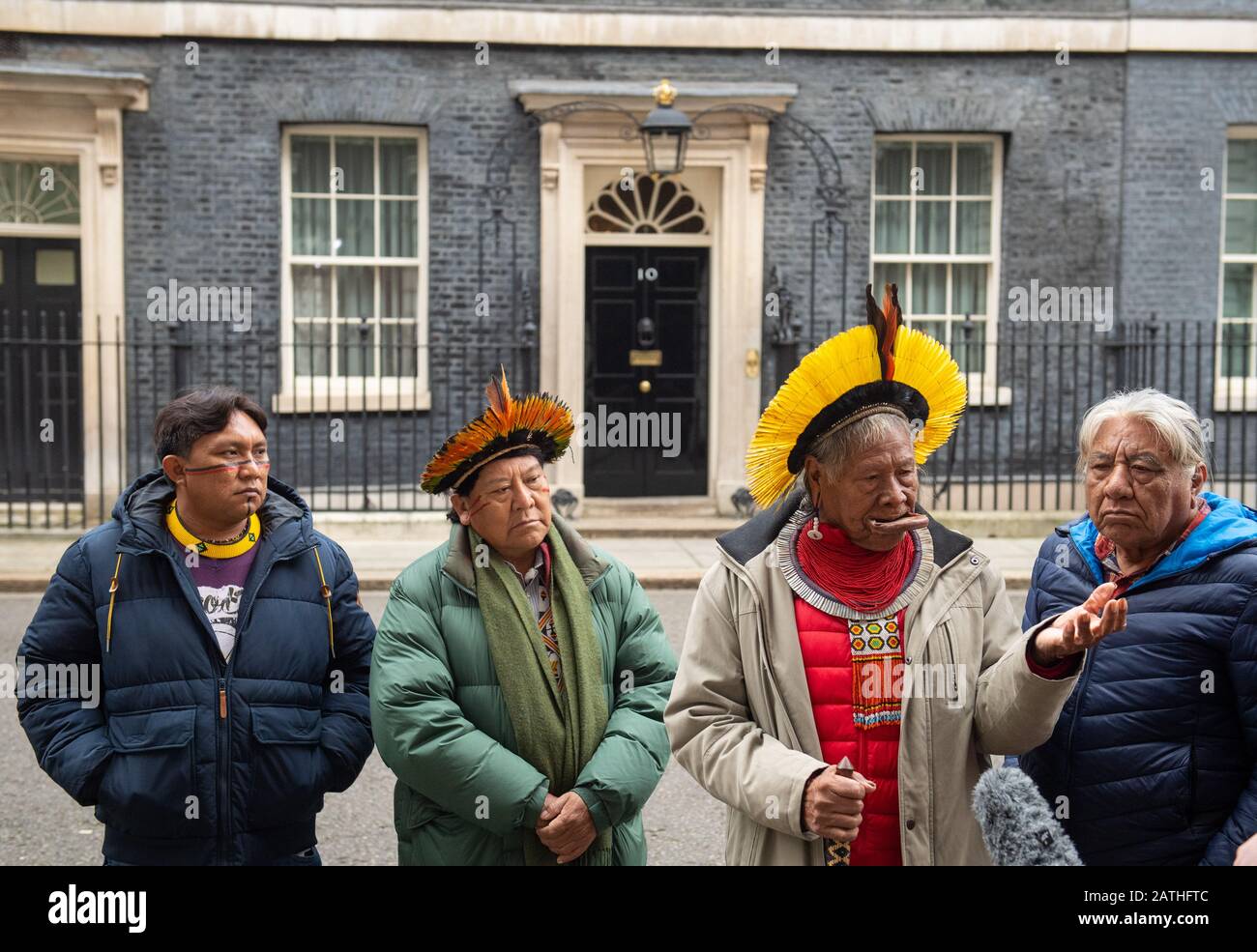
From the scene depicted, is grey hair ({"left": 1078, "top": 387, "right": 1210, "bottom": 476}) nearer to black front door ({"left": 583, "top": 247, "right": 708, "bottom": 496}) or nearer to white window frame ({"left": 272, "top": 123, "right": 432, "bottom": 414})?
white window frame ({"left": 272, "top": 123, "right": 432, "bottom": 414})

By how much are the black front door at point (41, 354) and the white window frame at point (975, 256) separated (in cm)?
807

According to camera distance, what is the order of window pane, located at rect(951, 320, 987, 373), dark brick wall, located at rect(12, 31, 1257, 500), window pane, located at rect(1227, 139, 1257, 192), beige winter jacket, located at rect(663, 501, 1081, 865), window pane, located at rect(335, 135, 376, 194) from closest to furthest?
beige winter jacket, located at rect(663, 501, 1081, 865) < dark brick wall, located at rect(12, 31, 1257, 500) < window pane, located at rect(335, 135, 376, 194) < window pane, located at rect(951, 320, 987, 373) < window pane, located at rect(1227, 139, 1257, 192)

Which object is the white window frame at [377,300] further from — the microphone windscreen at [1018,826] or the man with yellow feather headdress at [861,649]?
the microphone windscreen at [1018,826]

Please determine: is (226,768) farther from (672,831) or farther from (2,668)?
(2,668)

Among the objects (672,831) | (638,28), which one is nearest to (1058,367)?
(638,28)

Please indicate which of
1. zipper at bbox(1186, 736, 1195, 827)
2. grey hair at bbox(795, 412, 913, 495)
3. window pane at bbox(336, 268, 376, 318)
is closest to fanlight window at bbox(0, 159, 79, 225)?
window pane at bbox(336, 268, 376, 318)

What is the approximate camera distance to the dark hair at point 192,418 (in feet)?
11.0

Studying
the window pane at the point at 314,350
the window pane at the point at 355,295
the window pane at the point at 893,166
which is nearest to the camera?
the window pane at the point at 314,350

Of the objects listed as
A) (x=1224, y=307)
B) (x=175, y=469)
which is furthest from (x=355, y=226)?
(x=175, y=469)

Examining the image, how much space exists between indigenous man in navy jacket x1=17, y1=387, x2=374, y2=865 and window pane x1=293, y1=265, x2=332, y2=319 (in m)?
10.9

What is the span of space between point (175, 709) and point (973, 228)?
12.8 m

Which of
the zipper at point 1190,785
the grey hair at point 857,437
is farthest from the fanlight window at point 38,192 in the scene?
the zipper at point 1190,785

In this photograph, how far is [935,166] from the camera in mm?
14641

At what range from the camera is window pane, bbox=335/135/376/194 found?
551 inches
